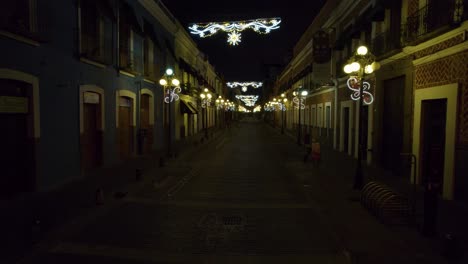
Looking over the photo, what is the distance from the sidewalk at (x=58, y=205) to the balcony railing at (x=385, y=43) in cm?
1050

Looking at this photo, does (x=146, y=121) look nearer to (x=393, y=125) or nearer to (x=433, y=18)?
(x=393, y=125)

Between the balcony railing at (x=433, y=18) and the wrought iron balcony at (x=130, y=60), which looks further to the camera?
the wrought iron balcony at (x=130, y=60)

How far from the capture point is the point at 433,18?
9.98 metres

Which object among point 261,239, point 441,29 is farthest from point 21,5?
point 441,29

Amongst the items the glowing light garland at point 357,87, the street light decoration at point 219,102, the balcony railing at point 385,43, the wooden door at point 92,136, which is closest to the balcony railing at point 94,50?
the wooden door at point 92,136

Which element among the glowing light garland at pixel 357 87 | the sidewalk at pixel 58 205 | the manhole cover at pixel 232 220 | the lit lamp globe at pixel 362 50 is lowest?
the manhole cover at pixel 232 220

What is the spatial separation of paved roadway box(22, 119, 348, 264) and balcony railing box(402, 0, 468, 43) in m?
6.49

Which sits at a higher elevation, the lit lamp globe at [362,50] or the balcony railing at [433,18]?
the balcony railing at [433,18]

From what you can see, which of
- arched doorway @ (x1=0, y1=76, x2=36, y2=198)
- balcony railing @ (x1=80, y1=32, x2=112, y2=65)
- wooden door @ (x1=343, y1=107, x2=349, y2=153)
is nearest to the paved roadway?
arched doorway @ (x1=0, y1=76, x2=36, y2=198)

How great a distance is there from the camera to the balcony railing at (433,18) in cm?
862

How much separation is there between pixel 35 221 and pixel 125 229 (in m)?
1.78

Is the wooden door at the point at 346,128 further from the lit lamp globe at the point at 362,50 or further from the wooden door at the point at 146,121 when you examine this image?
the wooden door at the point at 146,121

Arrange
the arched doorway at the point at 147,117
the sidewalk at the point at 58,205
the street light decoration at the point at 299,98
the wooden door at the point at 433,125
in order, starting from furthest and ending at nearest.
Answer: the street light decoration at the point at 299,98
the arched doorway at the point at 147,117
the wooden door at the point at 433,125
the sidewalk at the point at 58,205

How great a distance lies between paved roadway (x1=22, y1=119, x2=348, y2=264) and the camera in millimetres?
5867
